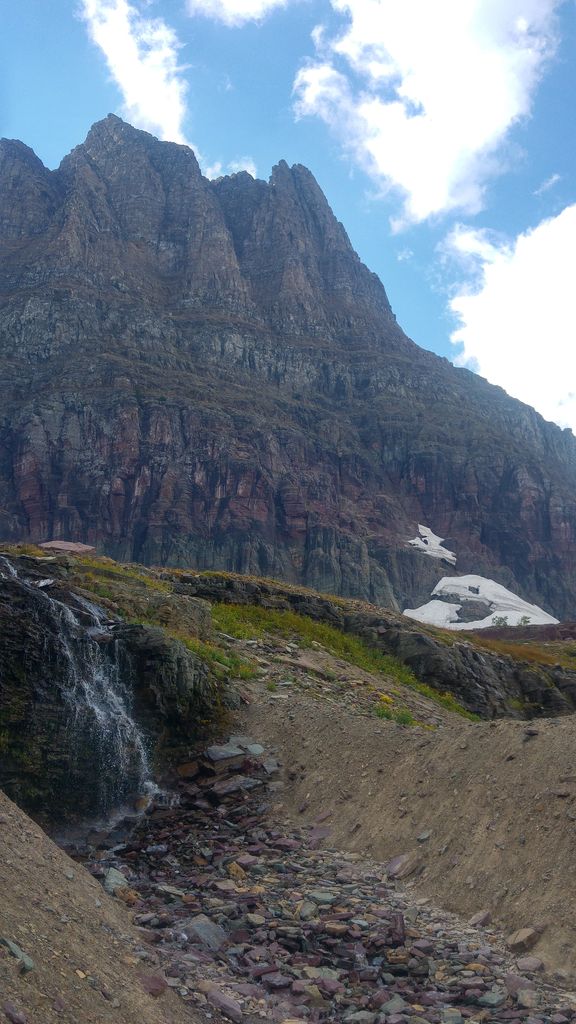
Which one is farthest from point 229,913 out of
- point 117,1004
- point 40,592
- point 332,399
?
point 332,399

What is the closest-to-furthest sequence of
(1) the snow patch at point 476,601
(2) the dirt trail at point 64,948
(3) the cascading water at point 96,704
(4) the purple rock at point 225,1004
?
(2) the dirt trail at point 64,948 → (4) the purple rock at point 225,1004 → (3) the cascading water at point 96,704 → (1) the snow patch at point 476,601

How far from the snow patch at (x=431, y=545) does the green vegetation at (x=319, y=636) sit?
119 meters

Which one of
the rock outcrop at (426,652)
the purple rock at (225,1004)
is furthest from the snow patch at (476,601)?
the purple rock at (225,1004)

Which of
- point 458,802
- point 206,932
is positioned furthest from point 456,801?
point 206,932

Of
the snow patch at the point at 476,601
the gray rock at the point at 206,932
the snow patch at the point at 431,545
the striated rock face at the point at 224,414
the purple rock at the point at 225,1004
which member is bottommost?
the snow patch at the point at 476,601

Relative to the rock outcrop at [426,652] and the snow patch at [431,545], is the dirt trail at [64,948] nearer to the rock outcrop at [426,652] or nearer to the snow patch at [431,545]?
the rock outcrop at [426,652]

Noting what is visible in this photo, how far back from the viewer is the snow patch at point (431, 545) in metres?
151

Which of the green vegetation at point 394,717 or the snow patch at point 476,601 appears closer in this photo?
the green vegetation at point 394,717

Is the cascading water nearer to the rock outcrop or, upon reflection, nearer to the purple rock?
the purple rock

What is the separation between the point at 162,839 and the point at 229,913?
341 cm

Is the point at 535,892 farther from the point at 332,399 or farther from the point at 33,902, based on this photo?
the point at 332,399

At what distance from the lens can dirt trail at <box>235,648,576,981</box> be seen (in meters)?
10.0

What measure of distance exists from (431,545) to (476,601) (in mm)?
21817

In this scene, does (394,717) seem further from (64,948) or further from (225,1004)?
(64,948)
